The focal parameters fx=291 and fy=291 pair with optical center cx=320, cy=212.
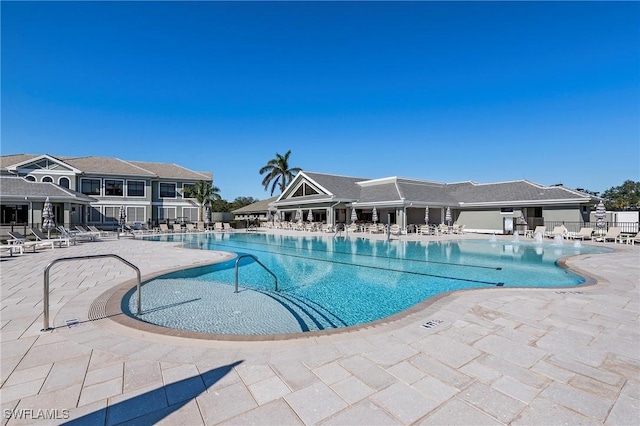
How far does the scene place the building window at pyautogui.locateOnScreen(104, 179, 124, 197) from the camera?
31.0 metres

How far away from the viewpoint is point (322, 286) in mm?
8641

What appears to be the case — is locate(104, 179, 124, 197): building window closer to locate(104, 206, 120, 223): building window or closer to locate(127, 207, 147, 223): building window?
locate(104, 206, 120, 223): building window

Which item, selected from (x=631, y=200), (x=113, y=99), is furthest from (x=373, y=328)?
(x=631, y=200)

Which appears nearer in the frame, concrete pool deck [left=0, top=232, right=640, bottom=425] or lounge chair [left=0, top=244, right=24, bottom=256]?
Answer: concrete pool deck [left=0, top=232, right=640, bottom=425]

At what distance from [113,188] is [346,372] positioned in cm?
3657

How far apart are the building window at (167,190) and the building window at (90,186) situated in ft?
19.8

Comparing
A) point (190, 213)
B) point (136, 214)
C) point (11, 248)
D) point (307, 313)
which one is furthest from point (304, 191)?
point (307, 313)

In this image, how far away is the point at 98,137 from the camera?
31375 millimetres

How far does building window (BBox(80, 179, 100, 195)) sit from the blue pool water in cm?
2719

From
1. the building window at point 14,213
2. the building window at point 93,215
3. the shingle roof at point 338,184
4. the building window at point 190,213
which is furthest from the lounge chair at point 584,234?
the building window at point 93,215

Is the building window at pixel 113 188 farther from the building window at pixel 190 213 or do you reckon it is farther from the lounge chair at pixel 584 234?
the lounge chair at pixel 584 234

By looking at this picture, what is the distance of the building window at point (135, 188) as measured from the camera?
32.1 m

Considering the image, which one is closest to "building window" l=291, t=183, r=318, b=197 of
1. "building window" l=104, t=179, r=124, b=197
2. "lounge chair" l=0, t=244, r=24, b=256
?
"building window" l=104, t=179, r=124, b=197

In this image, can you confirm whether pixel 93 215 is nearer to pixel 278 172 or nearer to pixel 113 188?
pixel 113 188
